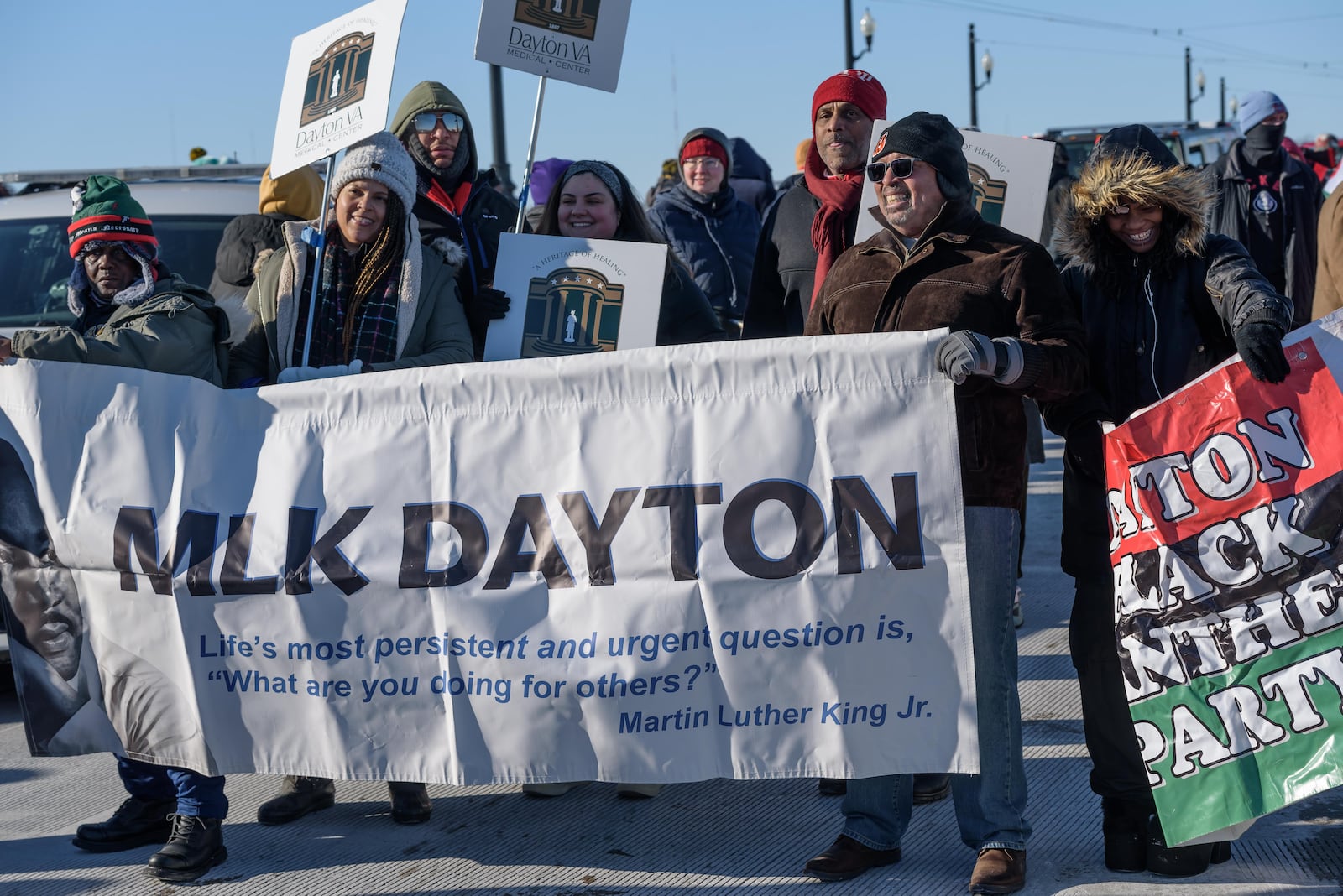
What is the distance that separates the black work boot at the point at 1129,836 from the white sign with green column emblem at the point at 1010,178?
6.57 feet

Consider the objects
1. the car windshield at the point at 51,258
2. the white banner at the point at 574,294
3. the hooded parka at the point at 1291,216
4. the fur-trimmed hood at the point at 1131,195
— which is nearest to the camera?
the fur-trimmed hood at the point at 1131,195

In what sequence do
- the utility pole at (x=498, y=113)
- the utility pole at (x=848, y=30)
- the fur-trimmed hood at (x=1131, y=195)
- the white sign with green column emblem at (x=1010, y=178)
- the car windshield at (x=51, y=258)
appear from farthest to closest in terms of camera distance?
the utility pole at (x=848, y=30) → the utility pole at (x=498, y=113) → the car windshield at (x=51, y=258) → the white sign with green column emblem at (x=1010, y=178) → the fur-trimmed hood at (x=1131, y=195)

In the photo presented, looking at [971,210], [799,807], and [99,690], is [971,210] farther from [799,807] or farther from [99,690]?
[99,690]

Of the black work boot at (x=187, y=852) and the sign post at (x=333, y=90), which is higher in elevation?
the sign post at (x=333, y=90)

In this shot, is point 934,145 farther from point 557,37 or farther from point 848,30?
point 848,30

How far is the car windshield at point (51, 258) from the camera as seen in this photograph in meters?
6.14

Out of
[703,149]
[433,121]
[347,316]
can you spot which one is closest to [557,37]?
[433,121]

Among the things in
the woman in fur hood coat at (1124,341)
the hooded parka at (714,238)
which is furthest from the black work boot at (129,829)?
the hooded parka at (714,238)

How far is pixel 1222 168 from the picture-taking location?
837 centimetres

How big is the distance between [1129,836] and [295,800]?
8.04 feet

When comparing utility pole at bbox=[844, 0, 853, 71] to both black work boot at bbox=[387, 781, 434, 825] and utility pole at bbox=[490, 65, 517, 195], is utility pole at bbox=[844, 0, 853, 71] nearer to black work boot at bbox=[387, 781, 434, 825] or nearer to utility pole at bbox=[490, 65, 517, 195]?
utility pole at bbox=[490, 65, 517, 195]

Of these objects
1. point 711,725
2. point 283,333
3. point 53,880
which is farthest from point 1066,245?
point 53,880

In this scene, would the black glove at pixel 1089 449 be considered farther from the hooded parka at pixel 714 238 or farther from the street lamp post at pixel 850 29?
the street lamp post at pixel 850 29

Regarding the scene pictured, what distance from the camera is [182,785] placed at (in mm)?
3846
